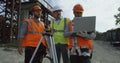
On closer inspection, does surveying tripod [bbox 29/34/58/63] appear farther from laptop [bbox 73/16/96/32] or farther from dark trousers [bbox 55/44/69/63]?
dark trousers [bbox 55/44/69/63]

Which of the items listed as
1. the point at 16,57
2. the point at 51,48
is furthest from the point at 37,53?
the point at 16,57

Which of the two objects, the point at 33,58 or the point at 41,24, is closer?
the point at 33,58

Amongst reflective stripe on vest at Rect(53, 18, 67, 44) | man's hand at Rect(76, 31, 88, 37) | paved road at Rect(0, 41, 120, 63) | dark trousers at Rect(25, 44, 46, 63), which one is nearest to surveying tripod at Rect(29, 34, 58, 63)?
dark trousers at Rect(25, 44, 46, 63)

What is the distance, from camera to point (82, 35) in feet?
15.3

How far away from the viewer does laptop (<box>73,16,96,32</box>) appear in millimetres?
4359

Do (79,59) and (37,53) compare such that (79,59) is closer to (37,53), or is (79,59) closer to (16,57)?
(37,53)

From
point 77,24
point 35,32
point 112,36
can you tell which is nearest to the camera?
point 77,24

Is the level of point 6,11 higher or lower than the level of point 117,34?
higher

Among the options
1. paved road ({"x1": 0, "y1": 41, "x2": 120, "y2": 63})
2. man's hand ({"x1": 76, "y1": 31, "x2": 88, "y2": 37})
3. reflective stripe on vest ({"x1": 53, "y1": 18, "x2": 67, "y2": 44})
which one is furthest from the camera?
paved road ({"x1": 0, "y1": 41, "x2": 120, "y2": 63})

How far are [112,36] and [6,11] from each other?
2587 centimetres

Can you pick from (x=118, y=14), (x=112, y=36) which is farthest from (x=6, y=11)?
(x=118, y=14)

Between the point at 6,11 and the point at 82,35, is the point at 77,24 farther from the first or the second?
the point at 6,11

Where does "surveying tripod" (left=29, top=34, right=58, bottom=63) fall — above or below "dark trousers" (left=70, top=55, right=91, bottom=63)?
above

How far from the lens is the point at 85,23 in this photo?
172 inches
